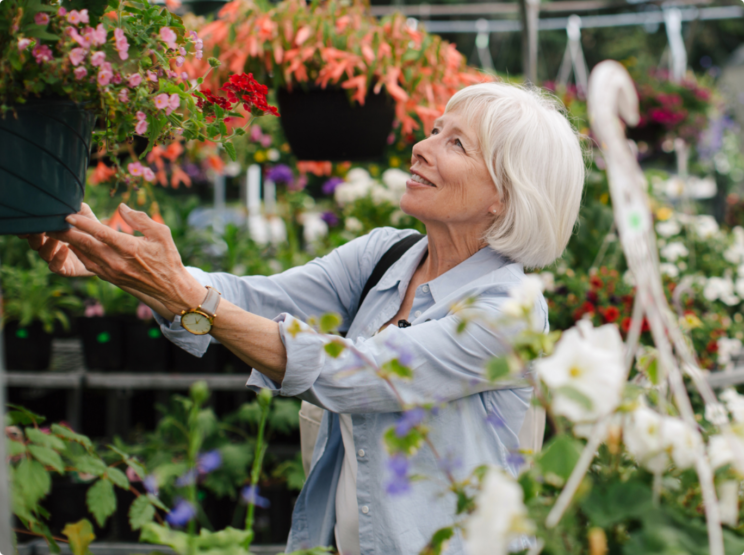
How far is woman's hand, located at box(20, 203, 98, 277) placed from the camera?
96 centimetres

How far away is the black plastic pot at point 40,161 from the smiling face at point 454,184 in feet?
1.86

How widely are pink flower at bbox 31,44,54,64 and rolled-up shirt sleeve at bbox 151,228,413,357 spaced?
0.52 metres

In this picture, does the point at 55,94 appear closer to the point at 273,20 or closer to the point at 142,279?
the point at 142,279

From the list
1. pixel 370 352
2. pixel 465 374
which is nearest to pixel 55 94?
pixel 370 352

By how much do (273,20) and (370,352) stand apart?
1.03 metres

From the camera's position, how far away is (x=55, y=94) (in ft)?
2.41

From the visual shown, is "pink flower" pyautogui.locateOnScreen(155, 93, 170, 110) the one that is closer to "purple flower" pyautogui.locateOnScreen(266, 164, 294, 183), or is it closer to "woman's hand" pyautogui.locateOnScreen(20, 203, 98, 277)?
"woman's hand" pyautogui.locateOnScreen(20, 203, 98, 277)

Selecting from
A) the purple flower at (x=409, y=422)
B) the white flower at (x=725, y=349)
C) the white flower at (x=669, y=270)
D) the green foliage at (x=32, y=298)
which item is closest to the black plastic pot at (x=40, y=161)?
the purple flower at (x=409, y=422)

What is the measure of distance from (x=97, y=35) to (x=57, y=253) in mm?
435

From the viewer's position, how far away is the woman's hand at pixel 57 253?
963 mm

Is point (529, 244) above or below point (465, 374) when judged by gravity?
above

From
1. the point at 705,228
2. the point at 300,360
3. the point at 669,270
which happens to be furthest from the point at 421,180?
the point at 705,228

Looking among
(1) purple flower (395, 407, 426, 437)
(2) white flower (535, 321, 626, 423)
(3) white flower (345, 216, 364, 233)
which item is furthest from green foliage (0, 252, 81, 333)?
(2) white flower (535, 321, 626, 423)

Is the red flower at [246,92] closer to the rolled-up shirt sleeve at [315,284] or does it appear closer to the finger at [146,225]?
the finger at [146,225]
